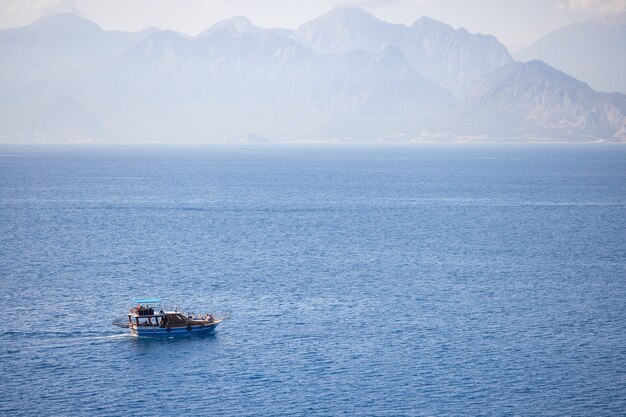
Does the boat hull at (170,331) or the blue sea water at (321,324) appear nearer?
the blue sea water at (321,324)

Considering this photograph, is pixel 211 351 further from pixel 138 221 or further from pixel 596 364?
pixel 138 221

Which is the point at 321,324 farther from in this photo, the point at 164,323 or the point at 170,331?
the point at 164,323

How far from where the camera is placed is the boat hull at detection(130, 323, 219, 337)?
93.3 meters

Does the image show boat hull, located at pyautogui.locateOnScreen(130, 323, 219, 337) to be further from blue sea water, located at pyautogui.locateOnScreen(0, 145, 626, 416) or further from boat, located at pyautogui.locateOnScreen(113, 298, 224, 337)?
blue sea water, located at pyautogui.locateOnScreen(0, 145, 626, 416)

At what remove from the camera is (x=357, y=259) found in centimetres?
13625

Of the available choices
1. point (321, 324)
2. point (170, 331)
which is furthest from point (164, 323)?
point (321, 324)

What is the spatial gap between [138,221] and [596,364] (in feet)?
383

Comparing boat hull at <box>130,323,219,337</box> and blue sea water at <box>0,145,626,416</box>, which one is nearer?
blue sea water at <box>0,145,626,416</box>

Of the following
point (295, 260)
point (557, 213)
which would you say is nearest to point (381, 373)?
point (295, 260)

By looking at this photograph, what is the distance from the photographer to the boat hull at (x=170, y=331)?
9331cm

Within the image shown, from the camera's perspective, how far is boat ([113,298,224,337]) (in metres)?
93.4

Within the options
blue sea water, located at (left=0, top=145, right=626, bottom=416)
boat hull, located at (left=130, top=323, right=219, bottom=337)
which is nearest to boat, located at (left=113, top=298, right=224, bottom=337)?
boat hull, located at (left=130, top=323, right=219, bottom=337)

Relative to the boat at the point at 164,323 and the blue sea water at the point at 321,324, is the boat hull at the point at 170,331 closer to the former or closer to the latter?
the boat at the point at 164,323

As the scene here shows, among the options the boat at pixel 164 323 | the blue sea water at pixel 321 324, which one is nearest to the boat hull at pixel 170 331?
the boat at pixel 164 323
